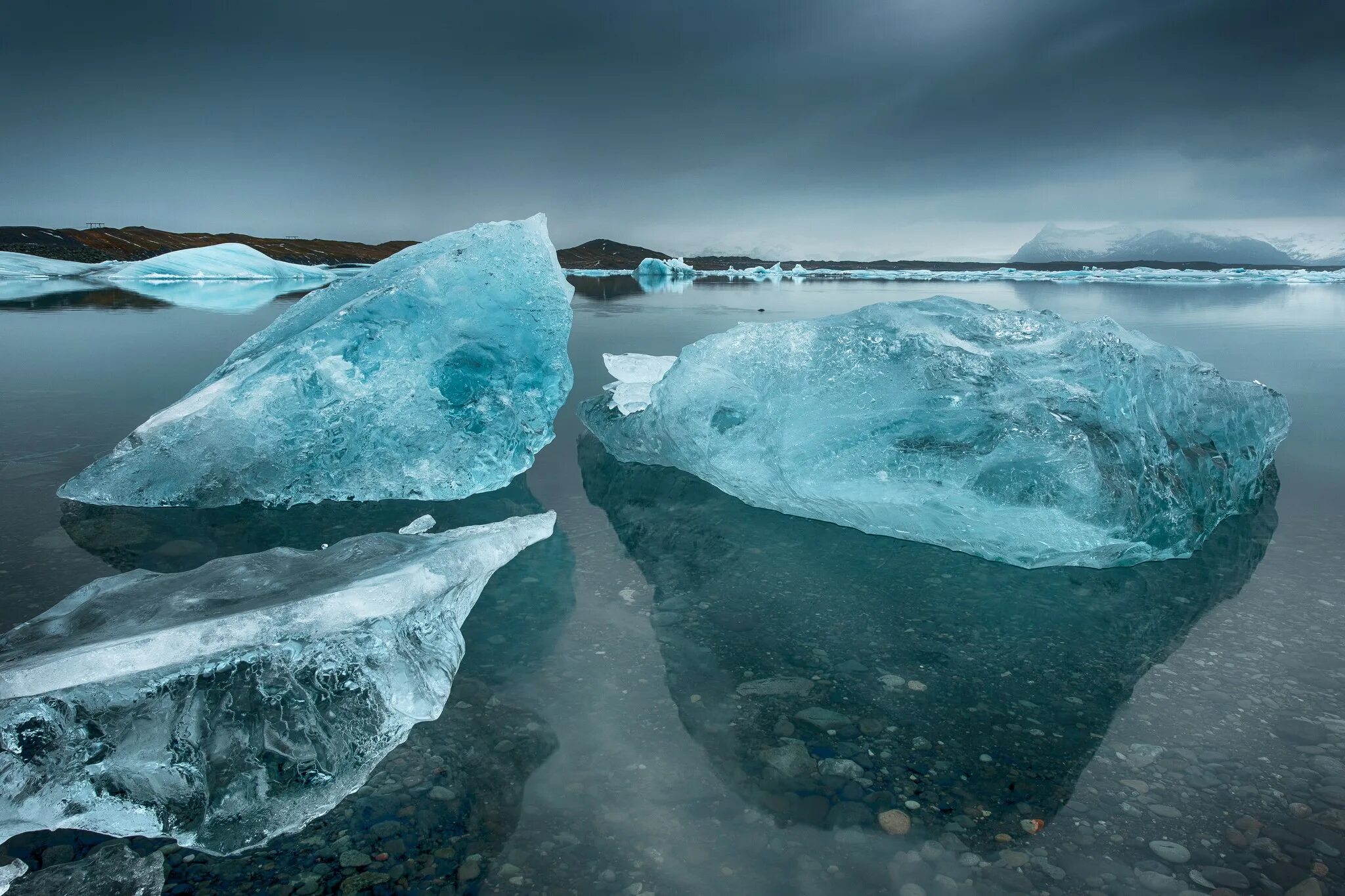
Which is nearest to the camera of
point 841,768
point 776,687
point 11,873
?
point 11,873

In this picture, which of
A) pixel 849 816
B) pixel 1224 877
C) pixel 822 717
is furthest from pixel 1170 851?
pixel 822 717

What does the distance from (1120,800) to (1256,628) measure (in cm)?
150

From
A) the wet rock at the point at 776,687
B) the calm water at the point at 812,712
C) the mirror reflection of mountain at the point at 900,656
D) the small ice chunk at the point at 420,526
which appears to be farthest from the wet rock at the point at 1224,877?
the small ice chunk at the point at 420,526

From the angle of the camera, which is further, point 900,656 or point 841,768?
point 900,656

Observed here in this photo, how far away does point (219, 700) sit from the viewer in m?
2.10

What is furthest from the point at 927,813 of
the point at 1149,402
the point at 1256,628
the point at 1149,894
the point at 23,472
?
the point at 23,472

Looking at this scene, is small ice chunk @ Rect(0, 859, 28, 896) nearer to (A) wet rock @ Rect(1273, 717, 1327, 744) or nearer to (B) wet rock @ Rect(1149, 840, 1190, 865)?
(B) wet rock @ Rect(1149, 840, 1190, 865)

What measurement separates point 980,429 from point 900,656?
5.23ft

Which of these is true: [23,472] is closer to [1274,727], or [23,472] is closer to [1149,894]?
[1149,894]

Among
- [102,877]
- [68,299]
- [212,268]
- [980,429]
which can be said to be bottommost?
[102,877]

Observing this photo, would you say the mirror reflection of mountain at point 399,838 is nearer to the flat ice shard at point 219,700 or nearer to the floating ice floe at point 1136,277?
the flat ice shard at point 219,700

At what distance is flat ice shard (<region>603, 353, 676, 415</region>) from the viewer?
5.89 m

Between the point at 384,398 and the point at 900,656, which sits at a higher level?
the point at 384,398

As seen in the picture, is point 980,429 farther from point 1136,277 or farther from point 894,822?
point 1136,277
